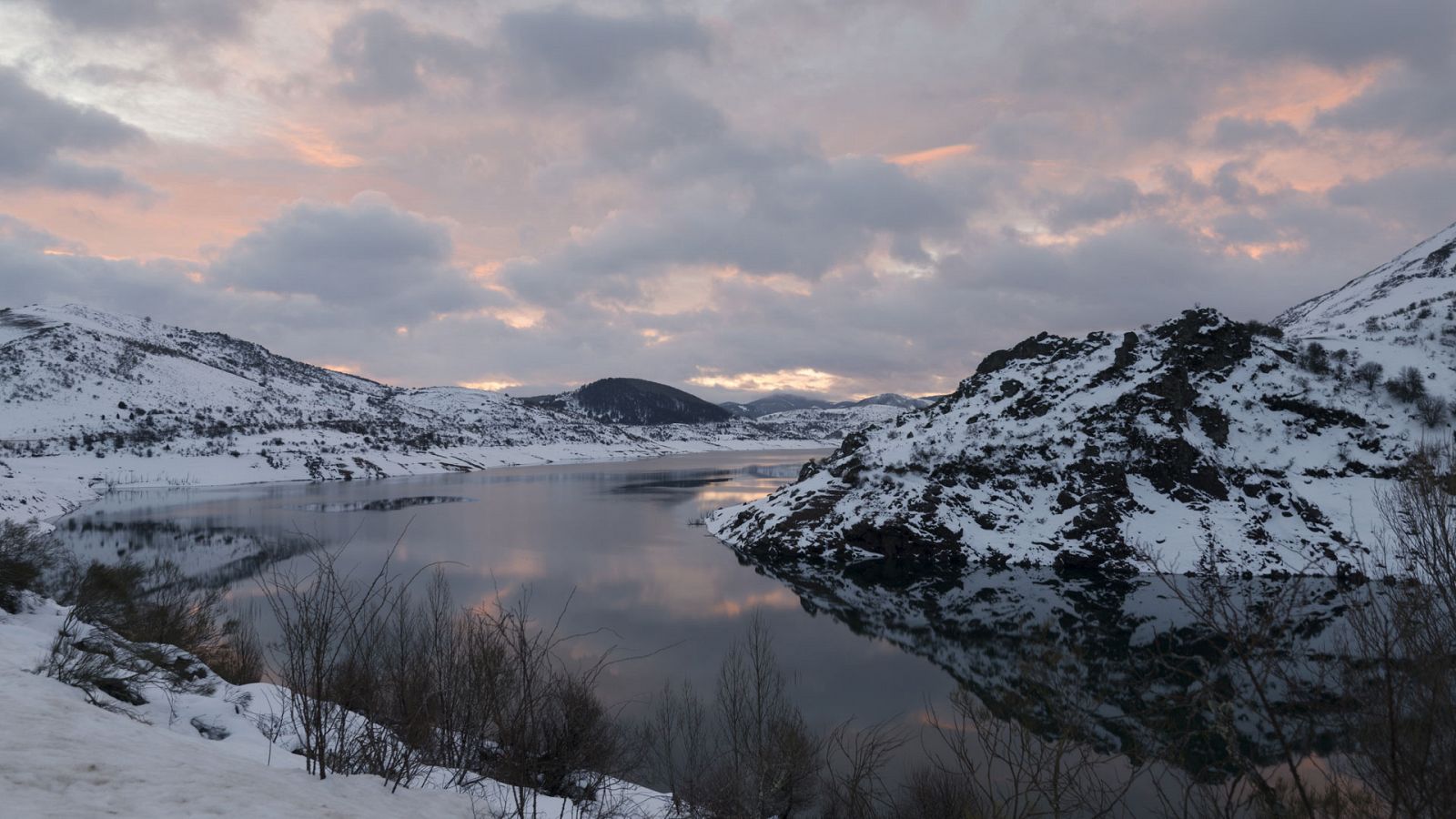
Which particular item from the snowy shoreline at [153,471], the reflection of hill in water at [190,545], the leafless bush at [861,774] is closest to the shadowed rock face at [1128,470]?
the leafless bush at [861,774]

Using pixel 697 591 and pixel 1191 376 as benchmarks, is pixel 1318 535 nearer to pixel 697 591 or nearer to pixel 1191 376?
pixel 1191 376

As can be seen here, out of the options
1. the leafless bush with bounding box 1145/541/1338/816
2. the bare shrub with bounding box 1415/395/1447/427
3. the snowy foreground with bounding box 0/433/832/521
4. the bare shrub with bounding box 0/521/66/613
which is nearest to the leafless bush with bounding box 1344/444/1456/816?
the leafless bush with bounding box 1145/541/1338/816

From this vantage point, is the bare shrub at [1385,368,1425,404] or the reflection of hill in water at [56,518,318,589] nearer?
the reflection of hill in water at [56,518,318,589]

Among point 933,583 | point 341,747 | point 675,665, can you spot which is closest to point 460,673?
point 341,747

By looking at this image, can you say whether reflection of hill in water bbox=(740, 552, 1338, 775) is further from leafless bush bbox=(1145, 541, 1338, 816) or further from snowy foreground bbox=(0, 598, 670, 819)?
snowy foreground bbox=(0, 598, 670, 819)

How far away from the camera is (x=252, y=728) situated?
500 inches

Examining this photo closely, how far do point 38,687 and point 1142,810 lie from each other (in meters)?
19.3

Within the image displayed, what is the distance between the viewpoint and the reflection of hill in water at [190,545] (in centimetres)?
3719

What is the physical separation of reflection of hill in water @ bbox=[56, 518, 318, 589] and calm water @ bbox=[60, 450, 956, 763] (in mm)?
155

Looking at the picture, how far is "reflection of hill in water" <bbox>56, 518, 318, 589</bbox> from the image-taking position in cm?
3719

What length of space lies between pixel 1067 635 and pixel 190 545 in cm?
5164

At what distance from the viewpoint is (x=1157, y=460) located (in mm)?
43625

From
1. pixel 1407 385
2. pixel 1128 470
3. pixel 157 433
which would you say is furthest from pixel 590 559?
pixel 157 433

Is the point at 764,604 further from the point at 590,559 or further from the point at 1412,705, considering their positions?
the point at 1412,705
